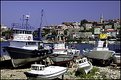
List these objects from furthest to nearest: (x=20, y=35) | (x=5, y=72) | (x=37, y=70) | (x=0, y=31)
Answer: (x=0, y=31)
(x=20, y=35)
(x=5, y=72)
(x=37, y=70)

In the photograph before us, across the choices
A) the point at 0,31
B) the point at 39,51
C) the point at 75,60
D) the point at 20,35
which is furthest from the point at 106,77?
the point at 0,31

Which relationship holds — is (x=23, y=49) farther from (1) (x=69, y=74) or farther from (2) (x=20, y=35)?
(1) (x=69, y=74)

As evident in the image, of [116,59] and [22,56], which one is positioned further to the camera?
[116,59]

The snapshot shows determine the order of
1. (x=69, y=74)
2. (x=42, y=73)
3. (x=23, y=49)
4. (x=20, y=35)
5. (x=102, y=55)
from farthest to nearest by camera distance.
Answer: (x=102, y=55), (x=20, y=35), (x=23, y=49), (x=69, y=74), (x=42, y=73)

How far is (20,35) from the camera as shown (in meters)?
37.5

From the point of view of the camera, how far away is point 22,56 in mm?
36562

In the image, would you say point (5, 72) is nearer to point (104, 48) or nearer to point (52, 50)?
Result: point (52, 50)


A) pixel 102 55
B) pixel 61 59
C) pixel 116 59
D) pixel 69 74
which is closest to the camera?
pixel 69 74

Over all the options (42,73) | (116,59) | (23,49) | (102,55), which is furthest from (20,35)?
(42,73)

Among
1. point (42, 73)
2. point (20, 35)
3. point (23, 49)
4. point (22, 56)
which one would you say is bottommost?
point (42, 73)

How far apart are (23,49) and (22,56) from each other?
78cm

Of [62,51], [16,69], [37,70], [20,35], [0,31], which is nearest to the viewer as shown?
[37,70]

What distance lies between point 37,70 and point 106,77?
7.12m

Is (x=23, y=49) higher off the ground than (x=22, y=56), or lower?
higher
